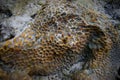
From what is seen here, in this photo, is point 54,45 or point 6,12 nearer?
point 54,45

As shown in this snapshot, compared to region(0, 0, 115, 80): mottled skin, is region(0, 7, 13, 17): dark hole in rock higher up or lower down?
higher up

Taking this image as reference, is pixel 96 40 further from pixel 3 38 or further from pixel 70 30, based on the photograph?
pixel 3 38

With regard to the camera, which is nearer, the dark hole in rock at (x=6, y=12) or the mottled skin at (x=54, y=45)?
the mottled skin at (x=54, y=45)

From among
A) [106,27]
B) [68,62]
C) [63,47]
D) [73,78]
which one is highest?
[106,27]

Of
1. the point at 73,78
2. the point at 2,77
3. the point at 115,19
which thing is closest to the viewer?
the point at 2,77

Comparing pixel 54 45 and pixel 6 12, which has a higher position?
pixel 6 12

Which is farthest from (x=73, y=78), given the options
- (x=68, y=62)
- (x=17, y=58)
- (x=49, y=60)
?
(x=17, y=58)

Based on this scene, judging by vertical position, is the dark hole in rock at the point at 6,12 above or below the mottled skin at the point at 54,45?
above

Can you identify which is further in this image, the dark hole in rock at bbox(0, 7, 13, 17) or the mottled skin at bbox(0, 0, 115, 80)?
the dark hole in rock at bbox(0, 7, 13, 17)
